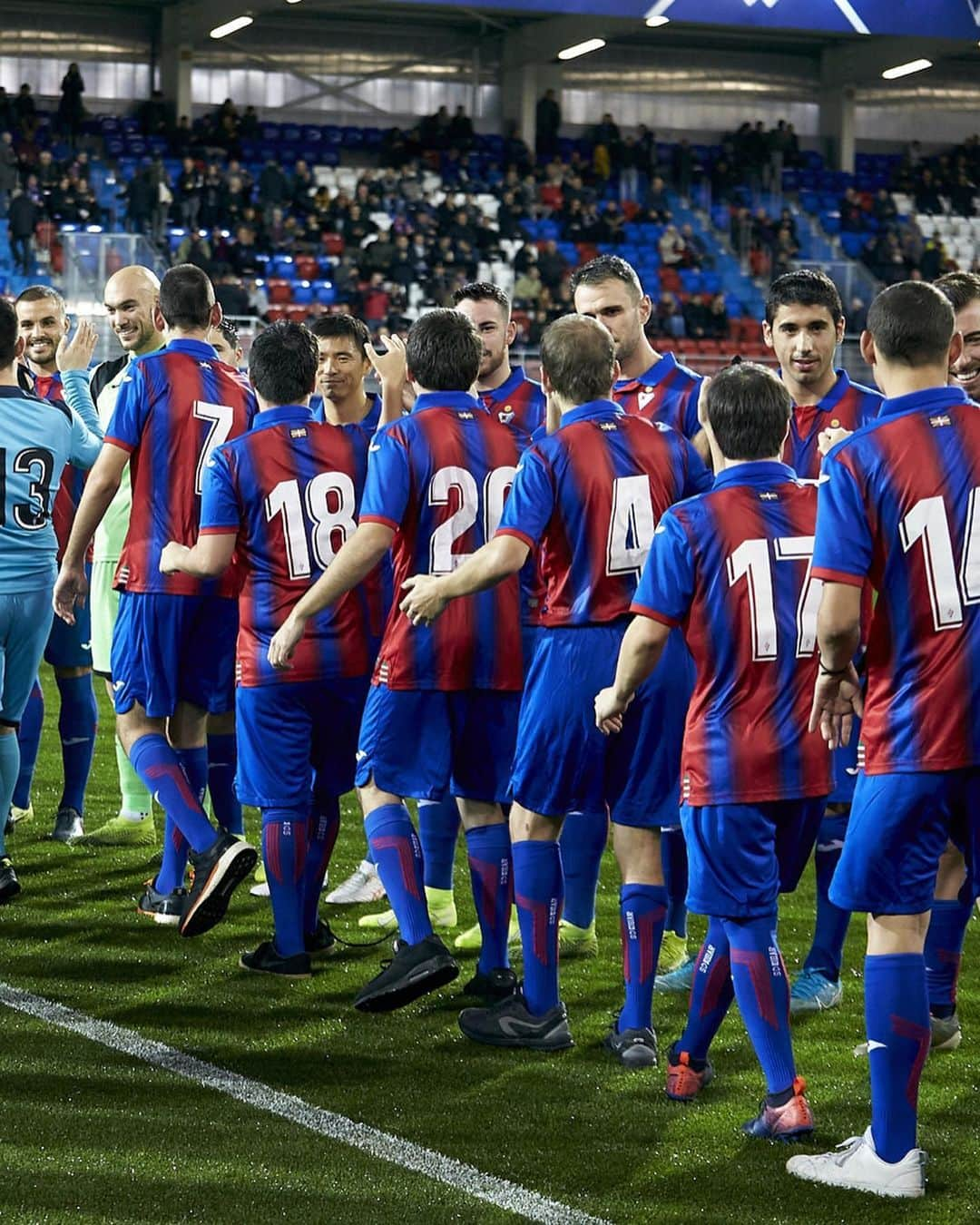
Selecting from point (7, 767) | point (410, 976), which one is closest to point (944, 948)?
point (410, 976)

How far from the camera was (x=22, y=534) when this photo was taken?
631 cm

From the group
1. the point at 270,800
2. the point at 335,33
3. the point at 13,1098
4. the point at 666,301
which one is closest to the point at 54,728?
the point at 270,800

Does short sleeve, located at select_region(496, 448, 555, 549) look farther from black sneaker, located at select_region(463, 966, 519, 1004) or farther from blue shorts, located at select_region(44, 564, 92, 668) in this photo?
blue shorts, located at select_region(44, 564, 92, 668)

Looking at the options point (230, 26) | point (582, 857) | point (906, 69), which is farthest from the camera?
point (906, 69)

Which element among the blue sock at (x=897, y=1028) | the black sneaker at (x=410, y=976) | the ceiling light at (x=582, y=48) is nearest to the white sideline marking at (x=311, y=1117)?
the black sneaker at (x=410, y=976)

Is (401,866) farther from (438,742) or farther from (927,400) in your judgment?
(927,400)

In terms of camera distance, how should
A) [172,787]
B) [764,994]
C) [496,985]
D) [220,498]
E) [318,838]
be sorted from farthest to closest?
1. [172,787]
2. [318,838]
3. [220,498]
4. [496,985]
5. [764,994]

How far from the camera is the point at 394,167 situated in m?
27.7

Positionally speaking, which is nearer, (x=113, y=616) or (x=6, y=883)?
(x=6, y=883)

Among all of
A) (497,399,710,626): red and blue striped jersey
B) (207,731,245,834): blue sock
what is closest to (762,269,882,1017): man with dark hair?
(497,399,710,626): red and blue striped jersey

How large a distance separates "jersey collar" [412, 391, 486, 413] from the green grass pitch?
42.1 inches

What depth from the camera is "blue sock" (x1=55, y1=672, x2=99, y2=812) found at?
775 centimetres

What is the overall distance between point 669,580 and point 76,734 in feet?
13.5

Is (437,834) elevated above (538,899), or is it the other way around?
(538,899)
